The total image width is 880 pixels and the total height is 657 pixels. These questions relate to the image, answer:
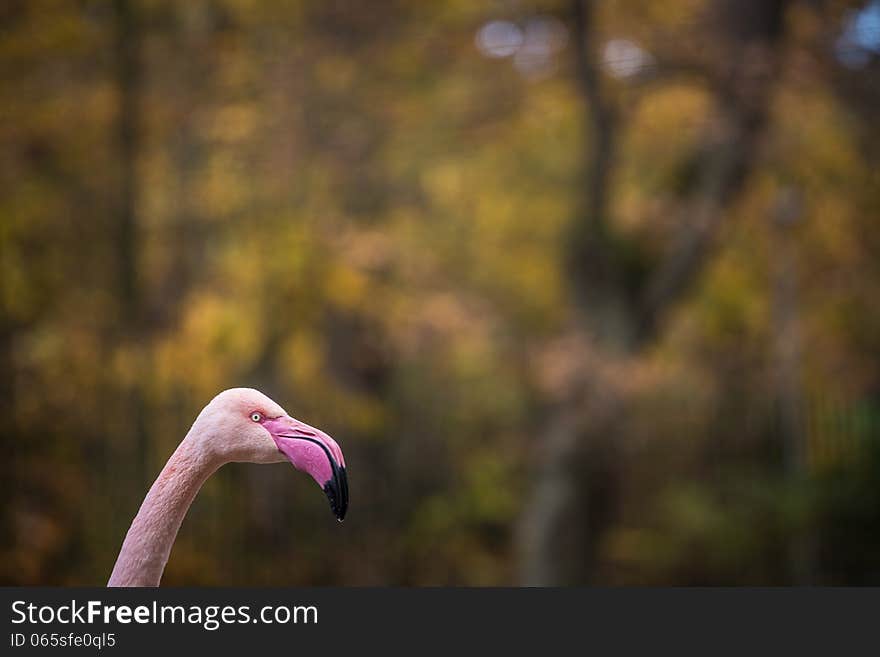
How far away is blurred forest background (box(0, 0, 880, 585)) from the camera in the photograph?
18.2ft

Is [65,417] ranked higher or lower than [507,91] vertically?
lower

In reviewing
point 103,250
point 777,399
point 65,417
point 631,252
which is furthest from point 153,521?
point 777,399

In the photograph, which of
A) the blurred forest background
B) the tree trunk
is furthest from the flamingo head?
Result: the tree trunk

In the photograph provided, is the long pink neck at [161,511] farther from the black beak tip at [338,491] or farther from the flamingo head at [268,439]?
the black beak tip at [338,491]

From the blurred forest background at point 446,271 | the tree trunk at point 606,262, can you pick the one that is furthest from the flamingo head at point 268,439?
the tree trunk at point 606,262

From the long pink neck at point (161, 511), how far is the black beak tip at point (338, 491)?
0.54ft

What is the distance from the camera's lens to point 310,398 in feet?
20.8

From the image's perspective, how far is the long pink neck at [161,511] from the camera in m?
1.24

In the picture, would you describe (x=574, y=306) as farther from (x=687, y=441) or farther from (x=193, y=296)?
(x=193, y=296)

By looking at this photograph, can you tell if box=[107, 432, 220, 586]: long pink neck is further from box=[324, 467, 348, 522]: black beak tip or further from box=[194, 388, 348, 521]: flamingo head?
box=[324, 467, 348, 522]: black beak tip

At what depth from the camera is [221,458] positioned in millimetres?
1237

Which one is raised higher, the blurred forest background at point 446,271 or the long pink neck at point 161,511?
the blurred forest background at point 446,271

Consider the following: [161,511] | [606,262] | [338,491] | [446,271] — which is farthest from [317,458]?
[446,271]

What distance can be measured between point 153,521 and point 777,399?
245 inches
